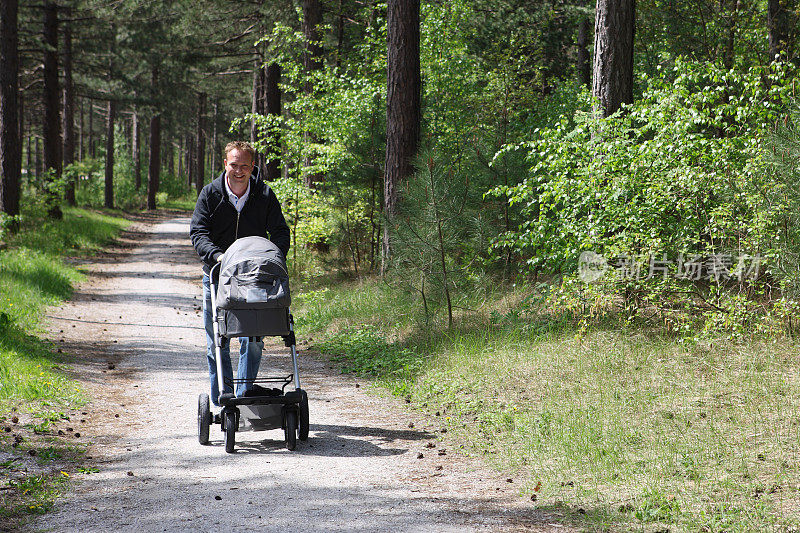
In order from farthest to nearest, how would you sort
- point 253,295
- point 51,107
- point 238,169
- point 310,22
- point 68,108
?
point 68,108 → point 51,107 → point 310,22 → point 238,169 → point 253,295

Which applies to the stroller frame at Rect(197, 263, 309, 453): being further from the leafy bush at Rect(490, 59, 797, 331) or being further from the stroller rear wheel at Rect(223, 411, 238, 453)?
the leafy bush at Rect(490, 59, 797, 331)

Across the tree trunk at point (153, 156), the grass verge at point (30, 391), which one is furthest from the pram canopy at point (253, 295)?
the tree trunk at point (153, 156)

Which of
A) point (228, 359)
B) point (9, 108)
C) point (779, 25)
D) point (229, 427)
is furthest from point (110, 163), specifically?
point (229, 427)

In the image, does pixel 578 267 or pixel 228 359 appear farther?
pixel 578 267

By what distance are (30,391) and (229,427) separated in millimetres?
2755

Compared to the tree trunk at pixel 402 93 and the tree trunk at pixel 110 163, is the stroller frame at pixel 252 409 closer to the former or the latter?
the tree trunk at pixel 402 93

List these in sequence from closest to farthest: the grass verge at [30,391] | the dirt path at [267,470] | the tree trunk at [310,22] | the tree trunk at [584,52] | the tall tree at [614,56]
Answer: the dirt path at [267,470] → the grass verge at [30,391] → the tall tree at [614,56] → the tree trunk at [310,22] → the tree trunk at [584,52]

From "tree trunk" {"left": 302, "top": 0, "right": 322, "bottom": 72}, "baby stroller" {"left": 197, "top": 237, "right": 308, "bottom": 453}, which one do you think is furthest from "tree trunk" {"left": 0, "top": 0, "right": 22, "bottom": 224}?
"baby stroller" {"left": 197, "top": 237, "right": 308, "bottom": 453}

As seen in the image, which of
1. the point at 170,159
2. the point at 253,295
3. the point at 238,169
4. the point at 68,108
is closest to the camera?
the point at 253,295

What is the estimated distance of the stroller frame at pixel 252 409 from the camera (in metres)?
5.44

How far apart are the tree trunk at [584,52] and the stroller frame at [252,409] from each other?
62.9 ft

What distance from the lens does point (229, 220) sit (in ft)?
19.6

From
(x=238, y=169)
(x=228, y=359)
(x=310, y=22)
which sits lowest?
(x=228, y=359)

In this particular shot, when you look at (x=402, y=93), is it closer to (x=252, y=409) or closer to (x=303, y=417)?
(x=303, y=417)
